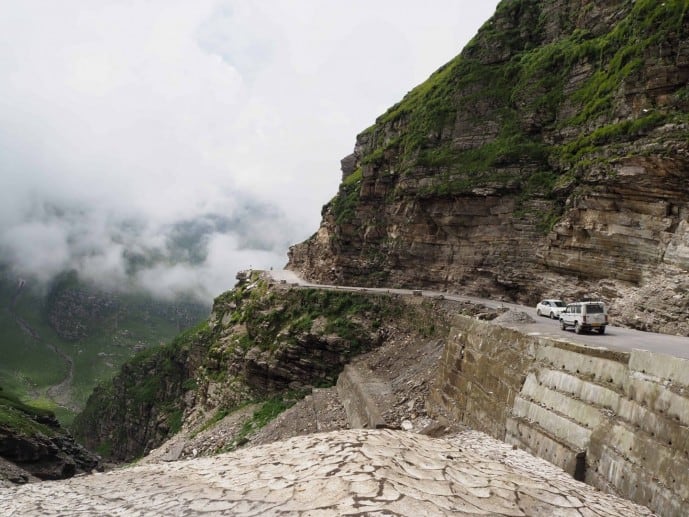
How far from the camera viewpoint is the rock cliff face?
78.9 feet

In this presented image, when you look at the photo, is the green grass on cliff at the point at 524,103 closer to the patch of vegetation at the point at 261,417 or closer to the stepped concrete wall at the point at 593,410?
the stepped concrete wall at the point at 593,410

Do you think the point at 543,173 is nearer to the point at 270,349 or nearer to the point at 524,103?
the point at 524,103

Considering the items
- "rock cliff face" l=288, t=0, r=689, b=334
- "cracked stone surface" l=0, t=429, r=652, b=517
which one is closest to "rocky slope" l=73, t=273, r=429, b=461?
"rock cliff face" l=288, t=0, r=689, b=334

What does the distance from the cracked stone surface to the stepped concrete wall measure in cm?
63

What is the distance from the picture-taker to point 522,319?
21594 millimetres

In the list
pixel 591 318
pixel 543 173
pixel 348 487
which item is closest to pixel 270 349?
pixel 543 173

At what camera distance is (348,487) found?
6945 millimetres

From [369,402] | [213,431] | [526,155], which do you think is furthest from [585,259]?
[213,431]

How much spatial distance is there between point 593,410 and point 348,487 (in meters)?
7.56

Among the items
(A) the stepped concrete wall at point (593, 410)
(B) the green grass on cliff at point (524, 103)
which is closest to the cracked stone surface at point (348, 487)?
(A) the stepped concrete wall at point (593, 410)

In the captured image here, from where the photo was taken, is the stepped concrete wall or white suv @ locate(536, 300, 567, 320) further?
white suv @ locate(536, 300, 567, 320)

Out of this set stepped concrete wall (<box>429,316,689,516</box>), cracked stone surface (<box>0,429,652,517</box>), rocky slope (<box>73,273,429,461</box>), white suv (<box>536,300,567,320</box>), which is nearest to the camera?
cracked stone surface (<box>0,429,652,517</box>)

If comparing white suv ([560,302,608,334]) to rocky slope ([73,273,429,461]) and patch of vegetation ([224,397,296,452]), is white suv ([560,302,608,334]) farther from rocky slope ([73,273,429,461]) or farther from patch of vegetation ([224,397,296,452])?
patch of vegetation ([224,397,296,452])

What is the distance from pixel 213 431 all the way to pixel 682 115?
3810 centimetres
